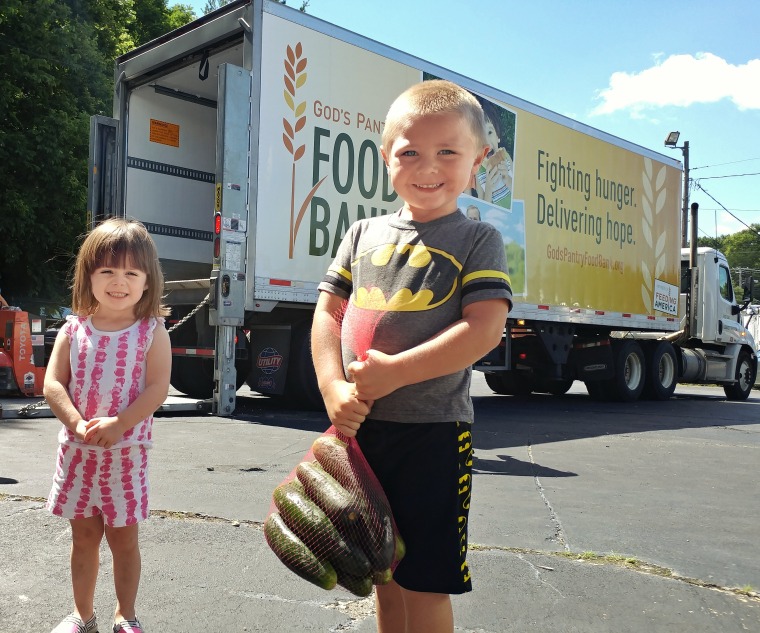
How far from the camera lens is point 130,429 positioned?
8.09 feet

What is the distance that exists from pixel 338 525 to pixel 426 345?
45 centimetres

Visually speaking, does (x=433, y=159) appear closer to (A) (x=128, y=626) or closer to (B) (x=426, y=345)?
Result: (B) (x=426, y=345)

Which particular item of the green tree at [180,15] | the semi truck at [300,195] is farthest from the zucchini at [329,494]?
the green tree at [180,15]

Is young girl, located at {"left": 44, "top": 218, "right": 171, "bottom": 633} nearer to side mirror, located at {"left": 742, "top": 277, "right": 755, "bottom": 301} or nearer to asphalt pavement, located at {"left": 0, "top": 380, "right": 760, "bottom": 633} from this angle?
asphalt pavement, located at {"left": 0, "top": 380, "right": 760, "bottom": 633}

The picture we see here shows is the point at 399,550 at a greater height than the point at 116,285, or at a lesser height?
lesser

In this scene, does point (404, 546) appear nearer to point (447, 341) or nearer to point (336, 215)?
point (447, 341)

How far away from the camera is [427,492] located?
6.37 feet

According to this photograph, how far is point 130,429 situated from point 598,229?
10.7 meters

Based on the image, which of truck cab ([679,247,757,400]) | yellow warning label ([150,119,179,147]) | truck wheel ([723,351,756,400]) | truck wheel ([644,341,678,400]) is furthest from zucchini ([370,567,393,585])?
truck wheel ([723,351,756,400])

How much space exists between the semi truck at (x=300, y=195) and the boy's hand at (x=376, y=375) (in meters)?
6.02

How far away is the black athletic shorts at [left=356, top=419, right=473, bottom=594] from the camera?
6.28ft

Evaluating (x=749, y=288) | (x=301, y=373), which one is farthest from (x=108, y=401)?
(x=749, y=288)

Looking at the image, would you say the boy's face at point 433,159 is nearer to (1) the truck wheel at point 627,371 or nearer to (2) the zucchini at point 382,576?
(2) the zucchini at point 382,576

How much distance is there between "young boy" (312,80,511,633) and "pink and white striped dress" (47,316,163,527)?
726 mm
